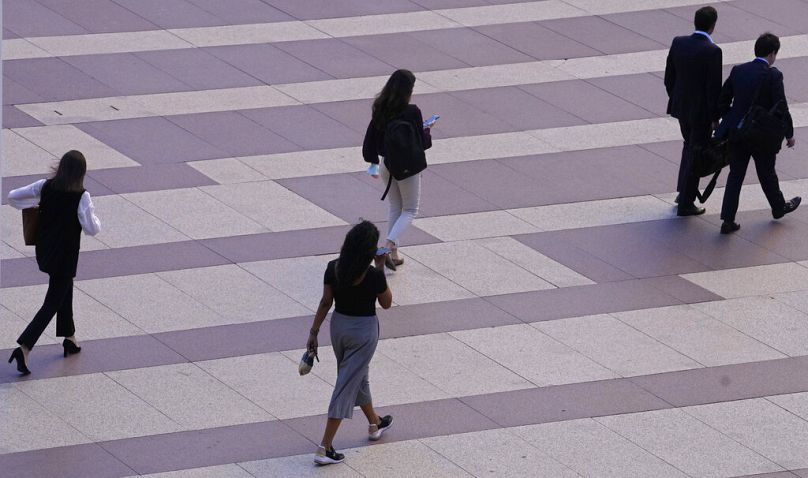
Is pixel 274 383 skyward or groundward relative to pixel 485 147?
groundward

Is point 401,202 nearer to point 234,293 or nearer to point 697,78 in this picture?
point 234,293

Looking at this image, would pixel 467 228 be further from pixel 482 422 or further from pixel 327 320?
pixel 482 422

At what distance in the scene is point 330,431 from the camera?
895 centimetres

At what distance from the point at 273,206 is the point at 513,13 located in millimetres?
6606

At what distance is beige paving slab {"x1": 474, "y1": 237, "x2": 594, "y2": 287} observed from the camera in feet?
38.9

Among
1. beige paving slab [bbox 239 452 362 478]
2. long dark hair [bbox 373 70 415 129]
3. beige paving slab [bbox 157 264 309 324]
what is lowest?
beige paving slab [bbox 157 264 309 324]

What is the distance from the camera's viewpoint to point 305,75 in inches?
Result: 639

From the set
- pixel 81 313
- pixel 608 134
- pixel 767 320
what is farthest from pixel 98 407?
pixel 608 134

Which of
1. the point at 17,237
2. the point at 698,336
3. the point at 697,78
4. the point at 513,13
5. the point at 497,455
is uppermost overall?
the point at 697,78

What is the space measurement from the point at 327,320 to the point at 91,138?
446 cm

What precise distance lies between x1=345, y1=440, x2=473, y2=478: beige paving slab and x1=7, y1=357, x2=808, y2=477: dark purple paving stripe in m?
0.11

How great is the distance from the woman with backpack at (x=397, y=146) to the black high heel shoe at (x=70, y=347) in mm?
2677

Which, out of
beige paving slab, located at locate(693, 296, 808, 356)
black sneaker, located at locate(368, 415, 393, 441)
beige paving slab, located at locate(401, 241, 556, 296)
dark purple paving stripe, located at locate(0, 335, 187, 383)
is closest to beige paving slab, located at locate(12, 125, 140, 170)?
beige paving slab, located at locate(401, 241, 556, 296)

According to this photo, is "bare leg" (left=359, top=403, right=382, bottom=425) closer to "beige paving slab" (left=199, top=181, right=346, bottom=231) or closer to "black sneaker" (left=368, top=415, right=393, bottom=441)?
"black sneaker" (left=368, top=415, right=393, bottom=441)
